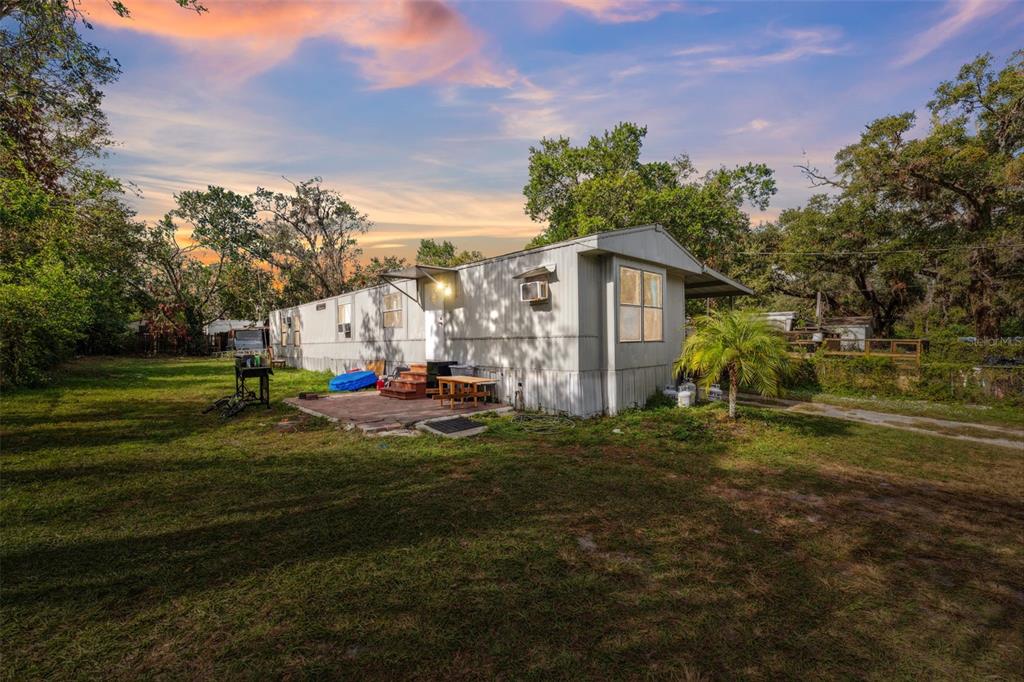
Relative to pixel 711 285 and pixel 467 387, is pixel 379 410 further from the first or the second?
pixel 711 285

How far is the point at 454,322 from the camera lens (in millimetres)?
11633

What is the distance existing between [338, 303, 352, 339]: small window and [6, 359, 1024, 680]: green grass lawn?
34.3ft

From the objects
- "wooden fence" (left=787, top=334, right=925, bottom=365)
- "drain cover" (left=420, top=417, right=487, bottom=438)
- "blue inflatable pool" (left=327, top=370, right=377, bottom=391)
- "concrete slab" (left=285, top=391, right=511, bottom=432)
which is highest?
"wooden fence" (left=787, top=334, right=925, bottom=365)

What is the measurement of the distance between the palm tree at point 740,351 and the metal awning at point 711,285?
397cm

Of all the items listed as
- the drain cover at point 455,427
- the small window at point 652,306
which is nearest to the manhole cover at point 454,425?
the drain cover at point 455,427

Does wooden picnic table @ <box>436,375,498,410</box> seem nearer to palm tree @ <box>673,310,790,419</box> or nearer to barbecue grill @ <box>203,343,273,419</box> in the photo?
barbecue grill @ <box>203,343,273,419</box>

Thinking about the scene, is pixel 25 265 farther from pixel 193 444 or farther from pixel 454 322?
pixel 454 322

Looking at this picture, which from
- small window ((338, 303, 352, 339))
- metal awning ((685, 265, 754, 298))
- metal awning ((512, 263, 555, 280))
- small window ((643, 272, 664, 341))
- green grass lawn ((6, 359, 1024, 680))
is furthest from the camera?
small window ((338, 303, 352, 339))

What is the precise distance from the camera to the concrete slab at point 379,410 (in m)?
8.12

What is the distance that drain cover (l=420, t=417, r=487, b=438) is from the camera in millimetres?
7389

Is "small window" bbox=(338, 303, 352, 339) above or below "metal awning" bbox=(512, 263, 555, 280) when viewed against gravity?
below

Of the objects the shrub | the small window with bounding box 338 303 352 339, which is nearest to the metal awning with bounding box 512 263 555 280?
the small window with bounding box 338 303 352 339

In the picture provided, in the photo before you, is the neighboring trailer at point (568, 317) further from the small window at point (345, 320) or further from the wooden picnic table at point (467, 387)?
the small window at point (345, 320)

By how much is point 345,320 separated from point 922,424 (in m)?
17.5
